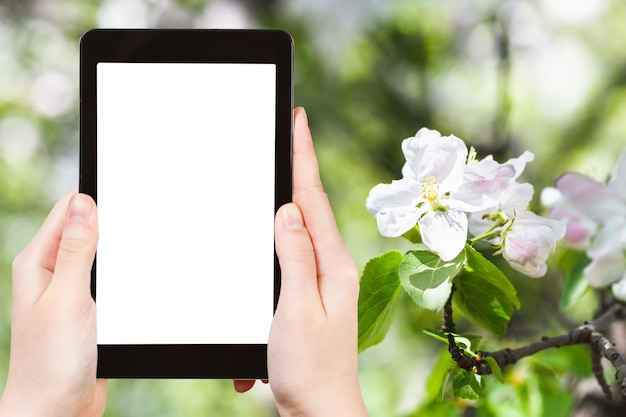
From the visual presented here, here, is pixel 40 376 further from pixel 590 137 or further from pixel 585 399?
pixel 590 137

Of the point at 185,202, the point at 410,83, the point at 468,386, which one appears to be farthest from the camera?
the point at 410,83

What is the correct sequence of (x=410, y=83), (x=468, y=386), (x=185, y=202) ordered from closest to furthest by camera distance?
(x=468, y=386) → (x=185, y=202) → (x=410, y=83)

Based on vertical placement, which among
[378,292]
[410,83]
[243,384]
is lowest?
[410,83]

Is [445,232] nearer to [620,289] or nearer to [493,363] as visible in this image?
[493,363]

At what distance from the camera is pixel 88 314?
0.46 meters

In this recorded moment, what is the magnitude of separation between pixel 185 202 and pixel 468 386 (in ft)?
0.71

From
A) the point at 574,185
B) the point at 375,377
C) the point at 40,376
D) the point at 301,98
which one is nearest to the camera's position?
the point at 40,376

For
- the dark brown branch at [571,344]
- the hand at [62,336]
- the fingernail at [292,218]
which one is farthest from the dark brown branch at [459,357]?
the hand at [62,336]

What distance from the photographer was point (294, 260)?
17.4 inches

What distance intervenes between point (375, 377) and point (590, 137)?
758 mm

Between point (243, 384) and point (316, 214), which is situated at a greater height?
point (316, 214)

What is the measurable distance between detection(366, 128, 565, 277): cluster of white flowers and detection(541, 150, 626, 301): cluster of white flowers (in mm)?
130

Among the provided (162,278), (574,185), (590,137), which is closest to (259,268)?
(162,278)

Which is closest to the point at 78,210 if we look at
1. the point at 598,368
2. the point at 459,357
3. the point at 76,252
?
the point at 76,252
